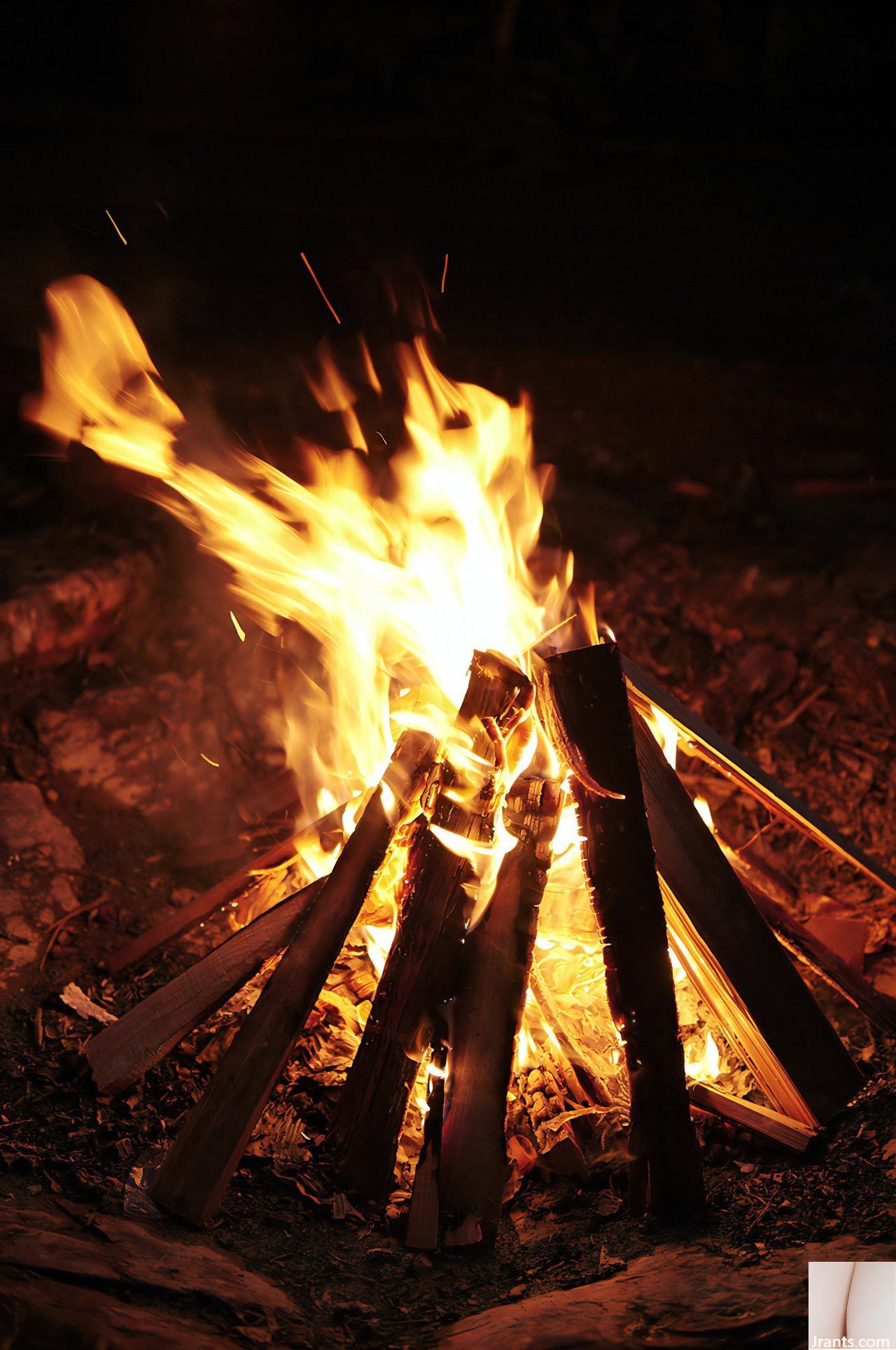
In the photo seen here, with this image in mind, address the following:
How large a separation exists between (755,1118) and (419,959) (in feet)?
2.65

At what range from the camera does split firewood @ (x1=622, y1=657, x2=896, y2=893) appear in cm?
255

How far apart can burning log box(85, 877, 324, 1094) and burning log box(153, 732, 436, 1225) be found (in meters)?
0.10

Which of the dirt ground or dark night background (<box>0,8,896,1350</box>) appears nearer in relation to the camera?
the dirt ground

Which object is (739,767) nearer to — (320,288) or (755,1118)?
(755,1118)

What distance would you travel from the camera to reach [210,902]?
106 inches

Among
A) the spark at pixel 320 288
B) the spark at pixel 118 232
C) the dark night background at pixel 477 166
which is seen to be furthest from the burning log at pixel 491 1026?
the spark at pixel 118 232

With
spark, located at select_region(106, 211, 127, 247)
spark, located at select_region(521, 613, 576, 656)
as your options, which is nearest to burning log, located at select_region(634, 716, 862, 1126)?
spark, located at select_region(521, 613, 576, 656)

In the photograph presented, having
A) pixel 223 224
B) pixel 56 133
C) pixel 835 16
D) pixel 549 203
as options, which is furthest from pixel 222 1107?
pixel 835 16

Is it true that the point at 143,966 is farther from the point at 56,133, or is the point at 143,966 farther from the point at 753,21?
the point at 753,21

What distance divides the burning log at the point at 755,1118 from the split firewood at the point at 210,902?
116cm

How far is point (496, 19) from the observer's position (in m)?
7.84

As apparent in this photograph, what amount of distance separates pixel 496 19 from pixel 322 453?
5541 millimetres

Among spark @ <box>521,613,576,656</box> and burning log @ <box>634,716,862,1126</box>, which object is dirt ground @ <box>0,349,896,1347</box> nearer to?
burning log @ <box>634,716,862,1126</box>

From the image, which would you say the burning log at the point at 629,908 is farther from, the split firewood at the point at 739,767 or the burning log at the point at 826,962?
the burning log at the point at 826,962
